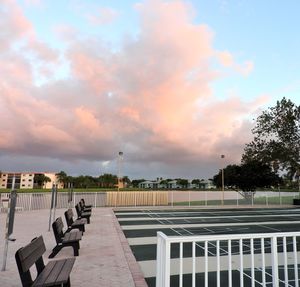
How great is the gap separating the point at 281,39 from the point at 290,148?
21.3 m

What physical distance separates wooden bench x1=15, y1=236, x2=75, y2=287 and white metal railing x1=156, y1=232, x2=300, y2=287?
1486mm

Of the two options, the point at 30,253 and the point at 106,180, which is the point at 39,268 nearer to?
the point at 30,253

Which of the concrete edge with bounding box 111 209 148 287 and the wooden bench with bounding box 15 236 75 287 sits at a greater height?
the wooden bench with bounding box 15 236 75 287

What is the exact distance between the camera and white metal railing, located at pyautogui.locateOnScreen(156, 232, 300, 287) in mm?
3762

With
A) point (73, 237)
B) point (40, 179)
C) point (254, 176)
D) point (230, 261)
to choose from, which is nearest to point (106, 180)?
point (40, 179)

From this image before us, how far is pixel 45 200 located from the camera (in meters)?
22.7

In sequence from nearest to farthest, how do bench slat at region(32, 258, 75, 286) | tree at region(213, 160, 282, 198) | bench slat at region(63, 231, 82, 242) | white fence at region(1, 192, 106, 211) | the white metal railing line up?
1. the white metal railing
2. bench slat at region(32, 258, 75, 286)
3. bench slat at region(63, 231, 82, 242)
4. white fence at region(1, 192, 106, 211)
5. tree at region(213, 160, 282, 198)

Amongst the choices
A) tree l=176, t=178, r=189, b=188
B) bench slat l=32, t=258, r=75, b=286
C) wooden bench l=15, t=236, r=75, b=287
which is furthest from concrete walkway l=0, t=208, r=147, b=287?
tree l=176, t=178, r=189, b=188

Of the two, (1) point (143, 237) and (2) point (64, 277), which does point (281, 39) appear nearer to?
(1) point (143, 237)

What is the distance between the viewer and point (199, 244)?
31.3 feet

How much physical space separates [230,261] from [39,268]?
9.90 feet

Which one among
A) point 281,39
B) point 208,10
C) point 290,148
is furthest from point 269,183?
point 208,10

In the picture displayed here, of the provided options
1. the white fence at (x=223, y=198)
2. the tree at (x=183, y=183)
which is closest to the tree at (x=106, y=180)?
the tree at (x=183, y=183)

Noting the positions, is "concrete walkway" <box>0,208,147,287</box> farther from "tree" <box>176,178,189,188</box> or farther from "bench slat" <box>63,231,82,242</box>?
"tree" <box>176,178,189,188</box>
